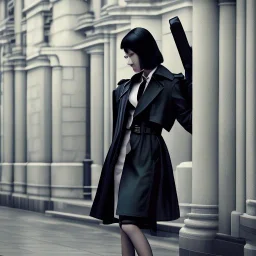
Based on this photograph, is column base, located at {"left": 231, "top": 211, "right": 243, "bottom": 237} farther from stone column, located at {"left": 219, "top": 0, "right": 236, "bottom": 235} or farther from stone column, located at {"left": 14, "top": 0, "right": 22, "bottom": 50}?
stone column, located at {"left": 14, "top": 0, "right": 22, "bottom": 50}

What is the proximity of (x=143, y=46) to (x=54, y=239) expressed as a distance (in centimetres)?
636

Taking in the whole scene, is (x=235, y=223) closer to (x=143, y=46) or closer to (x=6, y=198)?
(x=143, y=46)

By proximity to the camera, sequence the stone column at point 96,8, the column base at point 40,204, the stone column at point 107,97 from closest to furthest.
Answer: the stone column at point 107,97 < the stone column at point 96,8 < the column base at point 40,204

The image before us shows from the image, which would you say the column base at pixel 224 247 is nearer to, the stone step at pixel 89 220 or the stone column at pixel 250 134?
the stone column at pixel 250 134

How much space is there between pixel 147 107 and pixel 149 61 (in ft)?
1.05

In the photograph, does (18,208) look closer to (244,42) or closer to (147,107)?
(244,42)

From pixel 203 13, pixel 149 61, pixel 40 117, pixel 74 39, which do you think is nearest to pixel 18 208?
pixel 40 117

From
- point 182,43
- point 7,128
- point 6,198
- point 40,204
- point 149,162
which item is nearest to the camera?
point 149,162

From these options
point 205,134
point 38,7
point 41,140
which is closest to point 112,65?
point 41,140

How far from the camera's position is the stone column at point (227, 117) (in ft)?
31.5

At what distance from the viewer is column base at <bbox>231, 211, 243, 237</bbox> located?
31.0 ft

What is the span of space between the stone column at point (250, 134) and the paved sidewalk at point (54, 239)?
2390 millimetres

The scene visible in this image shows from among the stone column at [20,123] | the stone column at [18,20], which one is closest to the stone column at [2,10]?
the stone column at [18,20]

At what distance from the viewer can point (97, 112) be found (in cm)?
1870
